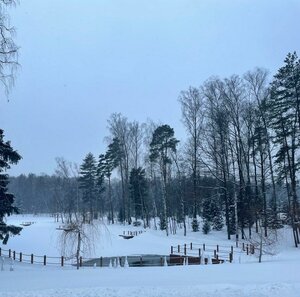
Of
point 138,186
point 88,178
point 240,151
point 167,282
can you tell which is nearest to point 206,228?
point 240,151

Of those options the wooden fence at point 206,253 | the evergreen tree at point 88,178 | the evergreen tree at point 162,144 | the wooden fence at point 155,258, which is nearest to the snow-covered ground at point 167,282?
the wooden fence at point 206,253

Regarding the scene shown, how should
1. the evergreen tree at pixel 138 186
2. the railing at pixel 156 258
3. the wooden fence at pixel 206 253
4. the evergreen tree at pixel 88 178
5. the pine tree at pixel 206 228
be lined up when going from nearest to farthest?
the wooden fence at pixel 206 253
the railing at pixel 156 258
the pine tree at pixel 206 228
the evergreen tree at pixel 138 186
the evergreen tree at pixel 88 178

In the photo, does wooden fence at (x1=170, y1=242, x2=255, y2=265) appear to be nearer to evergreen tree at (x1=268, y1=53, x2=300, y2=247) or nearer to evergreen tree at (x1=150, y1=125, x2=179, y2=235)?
evergreen tree at (x1=268, y1=53, x2=300, y2=247)

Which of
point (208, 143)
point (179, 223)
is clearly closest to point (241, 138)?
point (208, 143)

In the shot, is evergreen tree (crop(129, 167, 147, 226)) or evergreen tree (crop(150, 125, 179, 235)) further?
evergreen tree (crop(129, 167, 147, 226))

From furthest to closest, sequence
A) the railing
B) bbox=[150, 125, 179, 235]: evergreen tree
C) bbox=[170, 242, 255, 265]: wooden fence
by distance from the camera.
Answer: bbox=[150, 125, 179, 235]: evergreen tree
the railing
bbox=[170, 242, 255, 265]: wooden fence

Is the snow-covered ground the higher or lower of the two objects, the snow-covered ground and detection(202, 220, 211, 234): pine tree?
the lower

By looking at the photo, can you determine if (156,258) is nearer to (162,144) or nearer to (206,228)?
(206,228)

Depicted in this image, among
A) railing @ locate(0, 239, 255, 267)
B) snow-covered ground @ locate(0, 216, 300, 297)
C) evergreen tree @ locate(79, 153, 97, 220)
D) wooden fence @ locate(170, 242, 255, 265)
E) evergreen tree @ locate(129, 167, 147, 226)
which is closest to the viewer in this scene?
snow-covered ground @ locate(0, 216, 300, 297)

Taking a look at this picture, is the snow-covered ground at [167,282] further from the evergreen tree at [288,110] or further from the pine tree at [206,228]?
the pine tree at [206,228]

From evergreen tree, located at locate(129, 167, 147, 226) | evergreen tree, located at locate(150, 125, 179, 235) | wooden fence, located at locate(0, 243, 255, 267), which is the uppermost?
evergreen tree, located at locate(150, 125, 179, 235)

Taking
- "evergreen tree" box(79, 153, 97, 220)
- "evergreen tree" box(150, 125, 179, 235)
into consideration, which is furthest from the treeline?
"evergreen tree" box(79, 153, 97, 220)

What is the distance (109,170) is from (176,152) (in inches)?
800

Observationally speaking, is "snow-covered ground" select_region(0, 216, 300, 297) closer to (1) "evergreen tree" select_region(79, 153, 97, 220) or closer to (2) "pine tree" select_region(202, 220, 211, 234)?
(2) "pine tree" select_region(202, 220, 211, 234)
